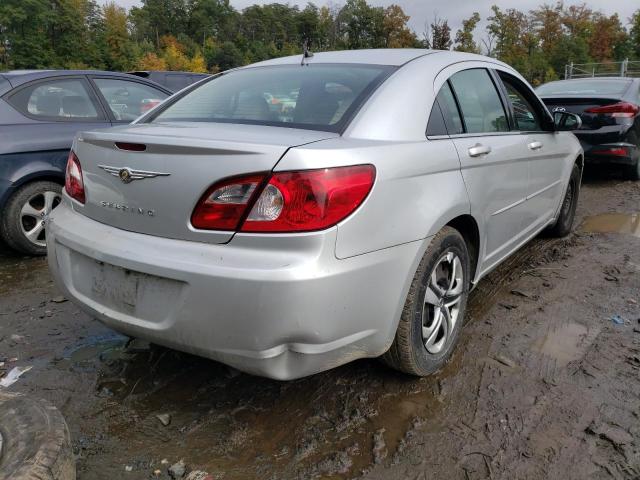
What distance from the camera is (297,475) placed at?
76.4 inches

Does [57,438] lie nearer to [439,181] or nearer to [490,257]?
[439,181]

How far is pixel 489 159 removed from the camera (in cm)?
279

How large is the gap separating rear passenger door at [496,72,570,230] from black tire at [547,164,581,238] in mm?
645

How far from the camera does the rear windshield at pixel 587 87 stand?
7.16 m

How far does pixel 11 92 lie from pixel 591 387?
468cm

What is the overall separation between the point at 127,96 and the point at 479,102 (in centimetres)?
367

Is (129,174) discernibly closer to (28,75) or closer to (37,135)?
(37,135)

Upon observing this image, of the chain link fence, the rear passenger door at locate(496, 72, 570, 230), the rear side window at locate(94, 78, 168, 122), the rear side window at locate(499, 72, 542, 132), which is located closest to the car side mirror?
the rear passenger door at locate(496, 72, 570, 230)

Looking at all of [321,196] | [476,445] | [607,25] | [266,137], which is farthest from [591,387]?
[607,25]

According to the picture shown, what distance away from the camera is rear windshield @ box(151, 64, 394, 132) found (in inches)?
89.9

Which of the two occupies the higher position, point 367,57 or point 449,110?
point 367,57

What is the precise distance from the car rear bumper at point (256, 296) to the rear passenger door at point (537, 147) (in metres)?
1.73

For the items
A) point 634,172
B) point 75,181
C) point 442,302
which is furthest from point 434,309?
point 634,172

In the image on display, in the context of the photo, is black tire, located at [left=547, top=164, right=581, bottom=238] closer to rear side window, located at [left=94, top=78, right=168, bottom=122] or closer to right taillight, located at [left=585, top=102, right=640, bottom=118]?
right taillight, located at [left=585, top=102, right=640, bottom=118]
